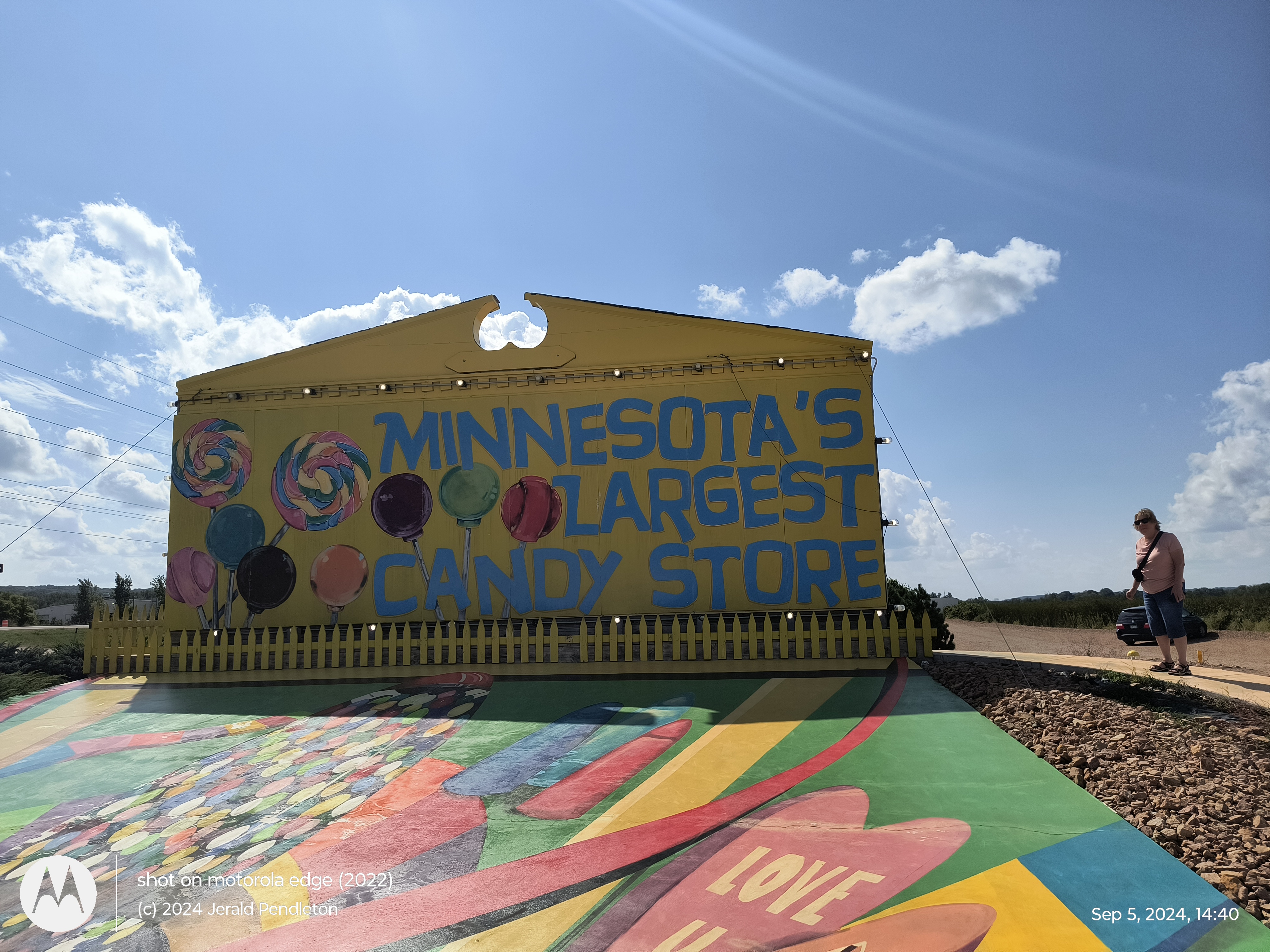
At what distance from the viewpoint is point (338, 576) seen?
10438 mm

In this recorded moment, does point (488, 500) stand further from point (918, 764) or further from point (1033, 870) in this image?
point (1033, 870)

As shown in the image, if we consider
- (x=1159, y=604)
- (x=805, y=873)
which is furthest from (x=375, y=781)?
(x=1159, y=604)

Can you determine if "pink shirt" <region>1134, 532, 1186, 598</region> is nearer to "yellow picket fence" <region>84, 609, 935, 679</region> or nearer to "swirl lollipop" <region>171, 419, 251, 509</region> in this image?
"yellow picket fence" <region>84, 609, 935, 679</region>

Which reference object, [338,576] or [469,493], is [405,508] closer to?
[469,493]

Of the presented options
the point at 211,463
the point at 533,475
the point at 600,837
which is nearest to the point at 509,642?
the point at 533,475

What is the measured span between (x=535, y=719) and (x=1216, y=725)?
231 inches

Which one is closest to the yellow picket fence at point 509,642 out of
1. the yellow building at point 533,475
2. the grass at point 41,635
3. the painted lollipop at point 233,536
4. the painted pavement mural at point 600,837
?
the yellow building at point 533,475

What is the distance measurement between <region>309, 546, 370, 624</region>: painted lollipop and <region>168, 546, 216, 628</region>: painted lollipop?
1764 mm

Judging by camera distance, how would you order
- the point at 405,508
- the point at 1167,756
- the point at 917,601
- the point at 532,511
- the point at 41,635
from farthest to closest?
the point at 41,635, the point at 917,601, the point at 405,508, the point at 532,511, the point at 1167,756

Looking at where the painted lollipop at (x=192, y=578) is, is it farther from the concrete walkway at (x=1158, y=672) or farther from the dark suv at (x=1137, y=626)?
the dark suv at (x=1137, y=626)

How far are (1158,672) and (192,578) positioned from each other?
13.6m

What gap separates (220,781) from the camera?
18.0ft

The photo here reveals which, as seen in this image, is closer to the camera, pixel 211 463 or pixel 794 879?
pixel 794 879

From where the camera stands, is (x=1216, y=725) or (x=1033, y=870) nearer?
(x=1033, y=870)
